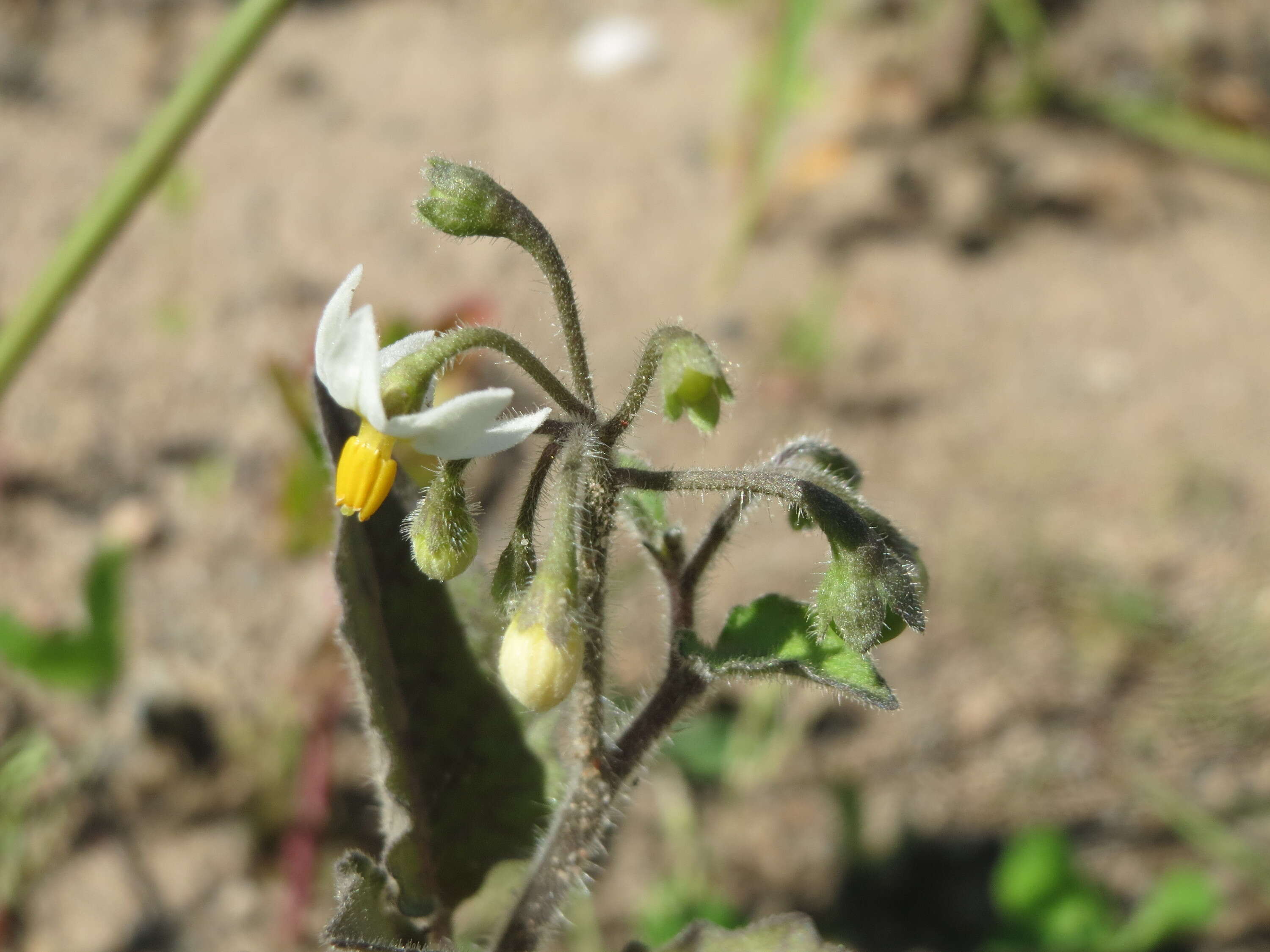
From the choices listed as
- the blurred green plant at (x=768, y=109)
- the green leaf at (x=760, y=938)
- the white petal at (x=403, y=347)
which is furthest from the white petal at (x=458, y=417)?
the blurred green plant at (x=768, y=109)

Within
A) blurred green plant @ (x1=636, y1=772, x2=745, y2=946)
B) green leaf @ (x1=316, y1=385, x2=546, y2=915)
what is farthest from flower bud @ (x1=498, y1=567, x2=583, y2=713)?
blurred green plant @ (x1=636, y1=772, x2=745, y2=946)

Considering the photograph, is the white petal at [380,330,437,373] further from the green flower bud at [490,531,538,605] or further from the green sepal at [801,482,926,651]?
the green sepal at [801,482,926,651]

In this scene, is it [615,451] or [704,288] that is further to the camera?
[704,288]

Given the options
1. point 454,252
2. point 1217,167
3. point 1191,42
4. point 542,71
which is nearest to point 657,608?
point 454,252

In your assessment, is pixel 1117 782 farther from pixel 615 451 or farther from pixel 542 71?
pixel 542 71

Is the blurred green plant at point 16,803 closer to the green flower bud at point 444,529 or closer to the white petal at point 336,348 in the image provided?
the green flower bud at point 444,529

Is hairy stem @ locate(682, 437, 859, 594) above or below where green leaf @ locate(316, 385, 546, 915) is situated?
above
